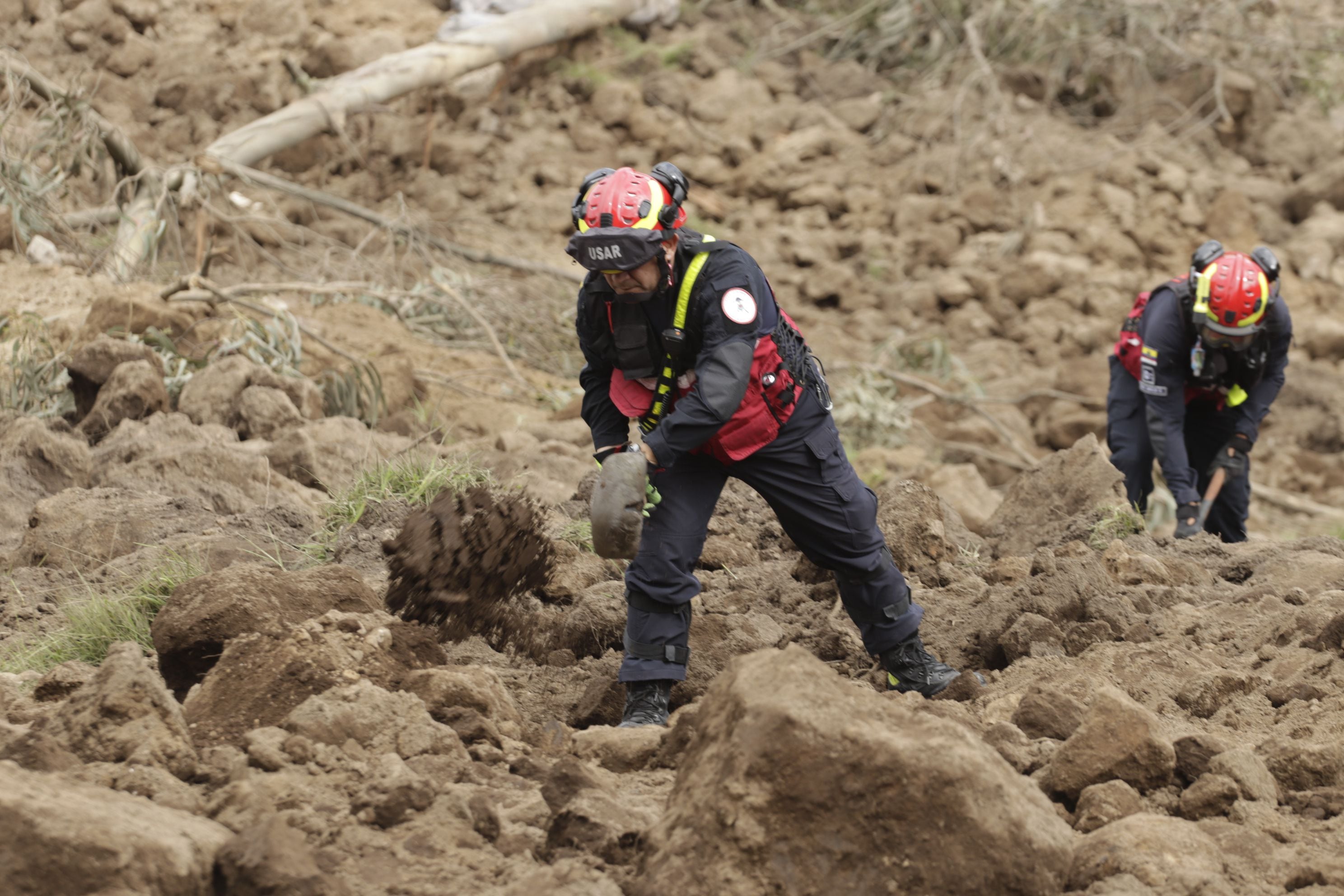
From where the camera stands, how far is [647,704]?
3.82 metres

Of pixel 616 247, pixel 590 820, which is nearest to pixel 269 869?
pixel 590 820

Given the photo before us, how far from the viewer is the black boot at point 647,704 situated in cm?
377

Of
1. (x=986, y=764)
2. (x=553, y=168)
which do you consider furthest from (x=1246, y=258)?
(x=553, y=168)

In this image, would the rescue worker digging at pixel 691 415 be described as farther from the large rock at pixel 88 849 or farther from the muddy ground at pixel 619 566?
the large rock at pixel 88 849

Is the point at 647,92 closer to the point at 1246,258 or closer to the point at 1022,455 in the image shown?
the point at 1022,455

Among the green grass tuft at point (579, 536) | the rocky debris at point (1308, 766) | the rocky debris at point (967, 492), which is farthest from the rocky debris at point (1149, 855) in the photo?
the rocky debris at point (967, 492)

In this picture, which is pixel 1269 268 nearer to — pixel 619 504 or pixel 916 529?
pixel 916 529

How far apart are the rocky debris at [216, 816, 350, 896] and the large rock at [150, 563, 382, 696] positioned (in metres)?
1.13

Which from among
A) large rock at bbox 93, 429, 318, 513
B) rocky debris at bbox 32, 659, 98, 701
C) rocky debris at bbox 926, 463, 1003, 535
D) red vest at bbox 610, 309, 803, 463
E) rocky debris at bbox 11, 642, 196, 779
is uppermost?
red vest at bbox 610, 309, 803, 463

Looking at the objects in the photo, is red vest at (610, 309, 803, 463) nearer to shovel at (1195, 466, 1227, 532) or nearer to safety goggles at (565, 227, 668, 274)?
safety goggles at (565, 227, 668, 274)

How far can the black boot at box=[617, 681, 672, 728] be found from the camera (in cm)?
377

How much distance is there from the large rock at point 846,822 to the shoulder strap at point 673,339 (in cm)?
149

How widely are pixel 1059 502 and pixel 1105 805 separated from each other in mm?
3202

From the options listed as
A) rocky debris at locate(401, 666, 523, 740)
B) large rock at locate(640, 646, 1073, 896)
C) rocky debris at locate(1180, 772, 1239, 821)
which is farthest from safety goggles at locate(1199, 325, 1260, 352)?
large rock at locate(640, 646, 1073, 896)
